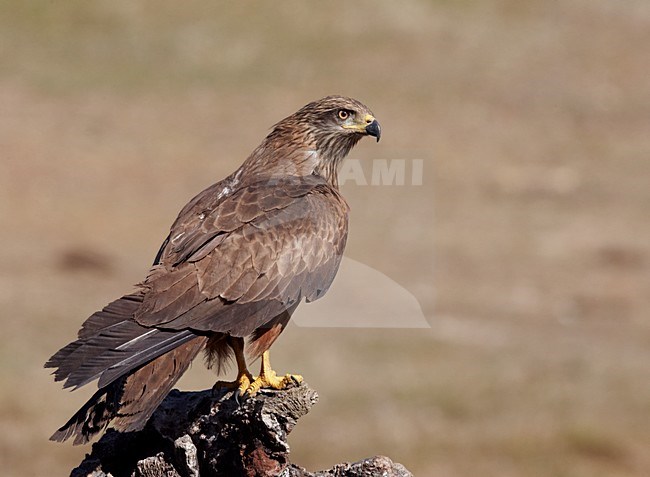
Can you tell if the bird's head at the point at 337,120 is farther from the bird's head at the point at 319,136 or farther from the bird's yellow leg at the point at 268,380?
the bird's yellow leg at the point at 268,380

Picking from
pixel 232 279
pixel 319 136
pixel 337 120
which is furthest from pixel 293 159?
pixel 232 279

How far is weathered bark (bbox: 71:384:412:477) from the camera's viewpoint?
710 centimetres

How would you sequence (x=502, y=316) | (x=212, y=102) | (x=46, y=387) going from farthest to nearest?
(x=212, y=102) → (x=502, y=316) → (x=46, y=387)

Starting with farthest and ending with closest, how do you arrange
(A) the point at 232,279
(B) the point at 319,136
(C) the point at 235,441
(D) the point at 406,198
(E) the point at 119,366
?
(D) the point at 406,198, (B) the point at 319,136, (A) the point at 232,279, (C) the point at 235,441, (E) the point at 119,366

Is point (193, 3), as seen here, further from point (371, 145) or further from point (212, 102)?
point (371, 145)

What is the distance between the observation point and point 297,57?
4006 centimetres

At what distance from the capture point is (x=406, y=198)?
92.2 feet

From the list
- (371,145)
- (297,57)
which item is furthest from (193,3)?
(371,145)

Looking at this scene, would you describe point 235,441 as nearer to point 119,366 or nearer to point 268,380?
point 119,366

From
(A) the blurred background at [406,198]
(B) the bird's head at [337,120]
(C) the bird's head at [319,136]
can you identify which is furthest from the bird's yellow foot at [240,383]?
(A) the blurred background at [406,198]

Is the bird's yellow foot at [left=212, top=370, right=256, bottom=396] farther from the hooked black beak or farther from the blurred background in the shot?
the blurred background

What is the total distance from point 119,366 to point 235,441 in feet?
2.75

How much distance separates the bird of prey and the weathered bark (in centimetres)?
35

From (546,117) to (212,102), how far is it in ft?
34.2
